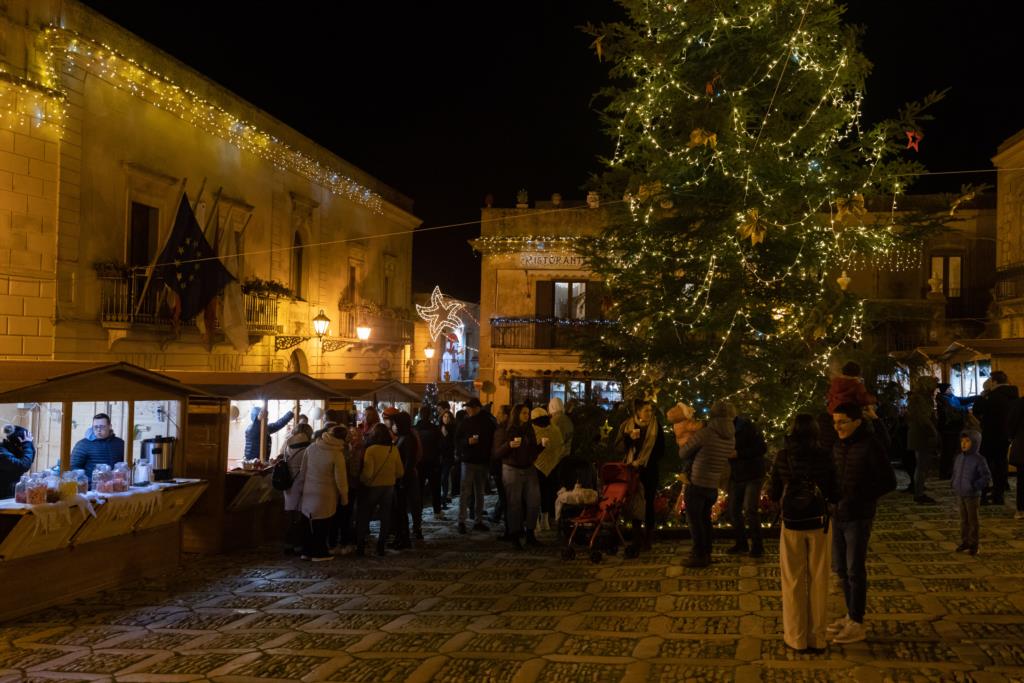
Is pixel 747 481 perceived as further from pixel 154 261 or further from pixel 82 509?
pixel 154 261

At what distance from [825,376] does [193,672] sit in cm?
882

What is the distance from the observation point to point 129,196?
17844 millimetres

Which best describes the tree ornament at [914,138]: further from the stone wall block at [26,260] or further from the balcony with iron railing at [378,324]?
the balcony with iron railing at [378,324]

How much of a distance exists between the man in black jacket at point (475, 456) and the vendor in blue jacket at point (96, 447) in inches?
183

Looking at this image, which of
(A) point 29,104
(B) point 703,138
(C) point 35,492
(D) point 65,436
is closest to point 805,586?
(B) point 703,138

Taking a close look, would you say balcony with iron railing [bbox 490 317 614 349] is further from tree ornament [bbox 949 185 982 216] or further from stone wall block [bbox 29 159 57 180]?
tree ornament [bbox 949 185 982 216]

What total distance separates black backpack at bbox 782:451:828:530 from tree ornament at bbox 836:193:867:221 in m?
6.02

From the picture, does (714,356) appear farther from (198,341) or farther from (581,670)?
(198,341)

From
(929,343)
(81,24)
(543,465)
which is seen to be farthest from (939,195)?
(81,24)

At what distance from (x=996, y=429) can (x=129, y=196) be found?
15464 millimetres

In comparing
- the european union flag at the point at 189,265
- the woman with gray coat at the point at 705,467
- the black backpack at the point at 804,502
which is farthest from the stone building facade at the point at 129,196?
the black backpack at the point at 804,502

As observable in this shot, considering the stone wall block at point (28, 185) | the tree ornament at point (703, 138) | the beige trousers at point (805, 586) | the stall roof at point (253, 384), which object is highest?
the tree ornament at point (703, 138)

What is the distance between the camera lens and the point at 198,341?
20016mm

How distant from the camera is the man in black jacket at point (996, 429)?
44.7 ft
